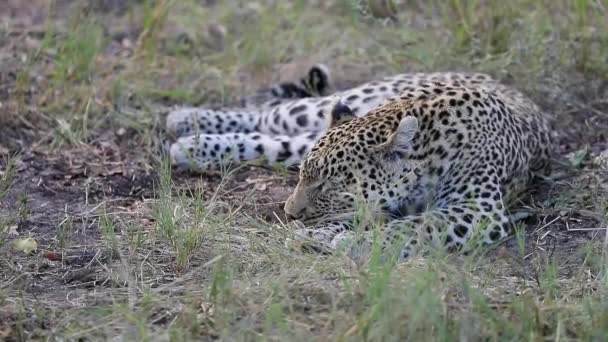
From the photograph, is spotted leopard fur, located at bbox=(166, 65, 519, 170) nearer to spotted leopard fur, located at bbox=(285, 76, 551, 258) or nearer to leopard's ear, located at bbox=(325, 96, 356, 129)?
leopard's ear, located at bbox=(325, 96, 356, 129)

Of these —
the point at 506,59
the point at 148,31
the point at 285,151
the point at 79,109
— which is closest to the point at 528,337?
the point at 285,151

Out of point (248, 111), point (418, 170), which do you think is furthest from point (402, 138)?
point (248, 111)

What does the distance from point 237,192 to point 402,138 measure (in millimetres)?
1637

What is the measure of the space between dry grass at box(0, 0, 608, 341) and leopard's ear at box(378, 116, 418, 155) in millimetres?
793

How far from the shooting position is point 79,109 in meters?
9.11

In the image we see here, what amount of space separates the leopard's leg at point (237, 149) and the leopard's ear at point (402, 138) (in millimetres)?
1666

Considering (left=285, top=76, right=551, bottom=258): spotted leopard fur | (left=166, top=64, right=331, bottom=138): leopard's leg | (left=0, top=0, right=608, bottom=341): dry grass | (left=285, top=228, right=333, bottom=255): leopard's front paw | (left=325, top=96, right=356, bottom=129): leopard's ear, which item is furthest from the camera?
(left=166, top=64, right=331, bottom=138): leopard's leg

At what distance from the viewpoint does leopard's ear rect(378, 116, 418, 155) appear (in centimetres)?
661

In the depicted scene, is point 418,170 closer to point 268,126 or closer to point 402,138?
point 402,138

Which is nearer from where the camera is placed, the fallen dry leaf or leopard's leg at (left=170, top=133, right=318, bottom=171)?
the fallen dry leaf

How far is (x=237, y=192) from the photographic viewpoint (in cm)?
784

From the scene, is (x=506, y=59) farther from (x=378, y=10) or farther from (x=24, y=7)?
(x=24, y=7)

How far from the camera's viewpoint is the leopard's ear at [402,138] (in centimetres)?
661

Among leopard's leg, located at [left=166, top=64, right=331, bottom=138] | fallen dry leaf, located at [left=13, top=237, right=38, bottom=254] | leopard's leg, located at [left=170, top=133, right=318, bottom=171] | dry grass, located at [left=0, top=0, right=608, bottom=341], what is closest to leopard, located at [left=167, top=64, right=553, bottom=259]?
dry grass, located at [left=0, top=0, right=608, bottom=341]
